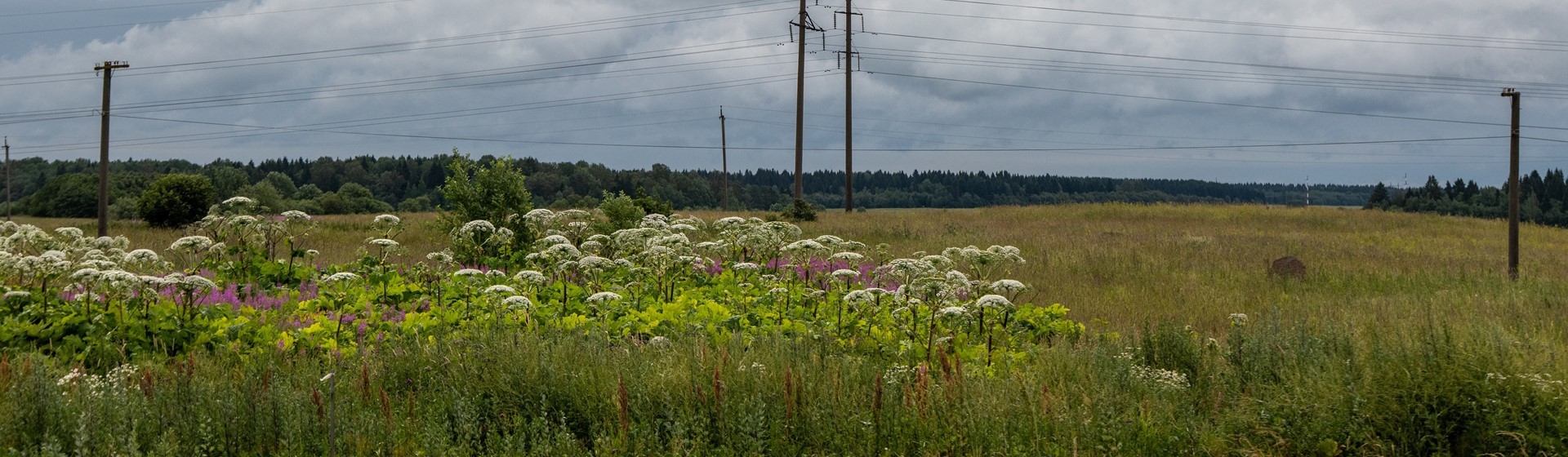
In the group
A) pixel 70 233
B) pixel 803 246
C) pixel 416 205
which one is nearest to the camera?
pixel 803 246

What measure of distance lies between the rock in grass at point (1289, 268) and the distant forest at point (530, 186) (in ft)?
48.2

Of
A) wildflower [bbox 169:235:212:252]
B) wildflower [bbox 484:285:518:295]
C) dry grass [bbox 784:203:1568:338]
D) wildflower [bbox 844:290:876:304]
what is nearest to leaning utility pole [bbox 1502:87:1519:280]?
dry grass [bbox 784:203:1568:338]

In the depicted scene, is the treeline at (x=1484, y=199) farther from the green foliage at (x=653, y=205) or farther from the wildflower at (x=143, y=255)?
the wildflower at (x=143, y=255)

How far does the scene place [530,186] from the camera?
Answer: 82875mm

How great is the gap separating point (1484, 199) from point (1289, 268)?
322 ft

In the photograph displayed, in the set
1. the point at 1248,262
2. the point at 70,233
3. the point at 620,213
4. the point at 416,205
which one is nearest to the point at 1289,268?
the point at 1248,262

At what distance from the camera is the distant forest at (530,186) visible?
6338cm

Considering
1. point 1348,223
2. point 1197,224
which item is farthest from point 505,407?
point 1348,223

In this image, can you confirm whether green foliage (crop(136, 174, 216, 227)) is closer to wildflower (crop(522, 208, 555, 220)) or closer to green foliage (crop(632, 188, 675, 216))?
green foliage (crop(632, 188, 675, 216))

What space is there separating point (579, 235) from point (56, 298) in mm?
6625

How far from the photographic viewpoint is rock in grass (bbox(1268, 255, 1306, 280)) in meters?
16.3

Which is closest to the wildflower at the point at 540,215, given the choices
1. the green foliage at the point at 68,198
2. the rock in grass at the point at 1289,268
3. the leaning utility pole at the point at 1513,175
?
the rock in grass at the point at 1289,268

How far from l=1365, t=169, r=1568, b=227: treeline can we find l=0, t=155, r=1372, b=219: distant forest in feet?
47.2

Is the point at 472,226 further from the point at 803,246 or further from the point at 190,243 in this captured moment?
the point at 803,246
